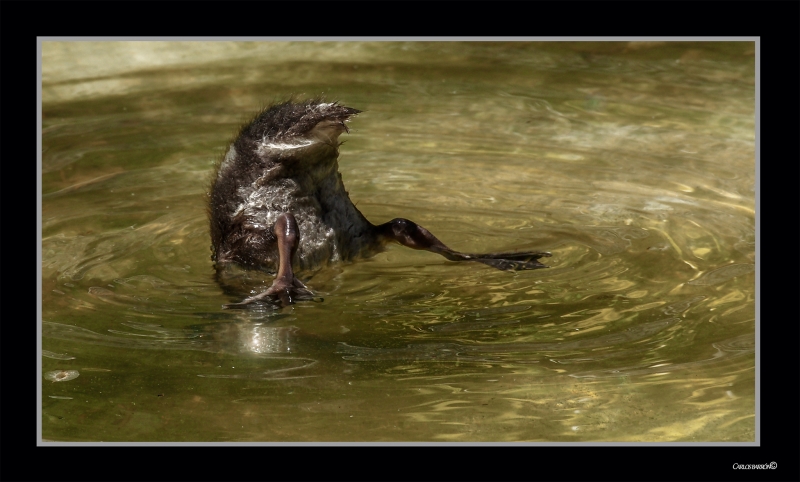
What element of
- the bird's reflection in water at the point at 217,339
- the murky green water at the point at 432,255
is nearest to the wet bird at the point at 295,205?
the murky green water at the point at 432,255

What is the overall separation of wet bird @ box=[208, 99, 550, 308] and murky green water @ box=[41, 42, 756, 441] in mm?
153

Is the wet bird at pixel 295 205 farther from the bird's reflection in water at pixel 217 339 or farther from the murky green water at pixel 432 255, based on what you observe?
the bird's reflection in water at pixel 217 339

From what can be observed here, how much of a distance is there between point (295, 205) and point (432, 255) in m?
0.95

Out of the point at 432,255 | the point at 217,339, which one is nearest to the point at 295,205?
the point at 432,255

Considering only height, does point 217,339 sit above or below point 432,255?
below

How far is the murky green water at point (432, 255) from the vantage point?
181 inches

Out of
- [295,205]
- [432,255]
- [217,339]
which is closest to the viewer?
[217,339]

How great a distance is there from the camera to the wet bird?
5883mm

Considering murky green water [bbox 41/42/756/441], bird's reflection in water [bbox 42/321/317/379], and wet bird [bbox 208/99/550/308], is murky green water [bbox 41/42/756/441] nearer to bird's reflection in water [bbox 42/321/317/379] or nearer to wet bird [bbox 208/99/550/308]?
bird's reflection in water [bbox 42/321/317/379]

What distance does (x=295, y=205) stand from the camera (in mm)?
6043

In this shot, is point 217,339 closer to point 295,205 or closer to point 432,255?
point 295,205

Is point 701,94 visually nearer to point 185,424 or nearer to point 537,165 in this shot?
point 537,165

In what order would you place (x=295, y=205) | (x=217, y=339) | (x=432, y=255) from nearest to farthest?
(x=217, y=339) → (x=295, y=205) → (x=432, y=255)

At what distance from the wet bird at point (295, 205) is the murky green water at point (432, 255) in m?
0.15
